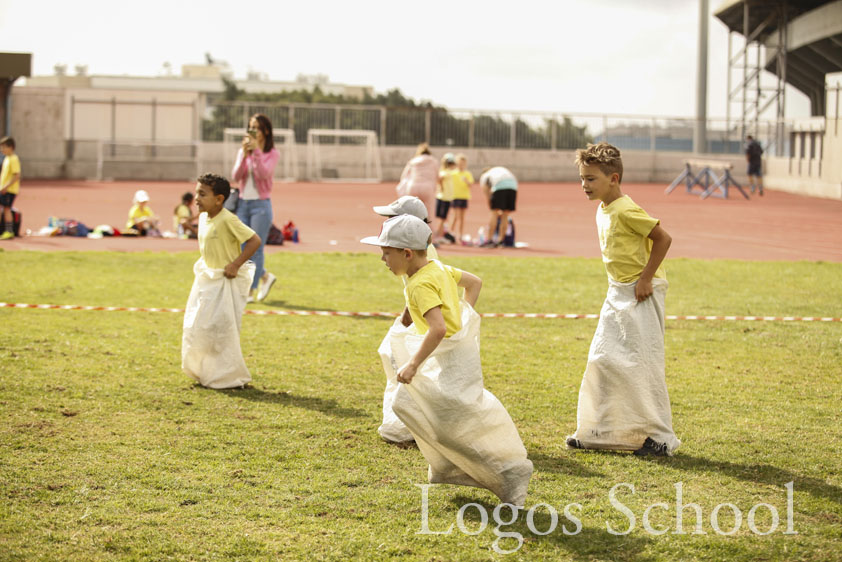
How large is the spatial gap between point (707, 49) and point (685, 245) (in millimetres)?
31281

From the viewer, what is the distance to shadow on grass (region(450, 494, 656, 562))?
4551 millimetres

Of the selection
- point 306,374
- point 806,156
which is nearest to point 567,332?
point 306,374

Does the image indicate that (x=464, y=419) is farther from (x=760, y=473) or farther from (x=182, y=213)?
(x=182, y=213)

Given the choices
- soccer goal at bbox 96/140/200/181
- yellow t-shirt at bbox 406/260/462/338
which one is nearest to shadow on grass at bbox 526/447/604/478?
yellow t-shirt at bbox 406/260/462/338

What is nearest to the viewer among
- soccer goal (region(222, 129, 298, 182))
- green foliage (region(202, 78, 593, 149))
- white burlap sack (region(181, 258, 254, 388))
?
white burlap sack (region(181, 258, 254, 388))

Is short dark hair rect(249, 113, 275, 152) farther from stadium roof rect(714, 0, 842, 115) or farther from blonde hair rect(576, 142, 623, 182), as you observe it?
stadium roof rect(714, 0, 842, 115)

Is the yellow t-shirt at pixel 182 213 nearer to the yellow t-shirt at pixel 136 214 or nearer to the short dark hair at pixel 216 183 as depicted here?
the yellow t-shirt at pixel 136 214

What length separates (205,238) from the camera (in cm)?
783

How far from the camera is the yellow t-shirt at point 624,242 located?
6.10 metres

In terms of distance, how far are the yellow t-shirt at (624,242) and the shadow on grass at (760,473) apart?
1084 millimetres

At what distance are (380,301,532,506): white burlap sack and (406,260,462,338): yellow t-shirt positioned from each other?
2.8 inches

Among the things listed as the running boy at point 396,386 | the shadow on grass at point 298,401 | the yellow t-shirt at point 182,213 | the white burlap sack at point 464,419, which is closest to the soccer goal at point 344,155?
the yellow t-shirt at point 182,213

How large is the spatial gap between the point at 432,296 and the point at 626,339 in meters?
1.60

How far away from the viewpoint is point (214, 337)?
7672mm
